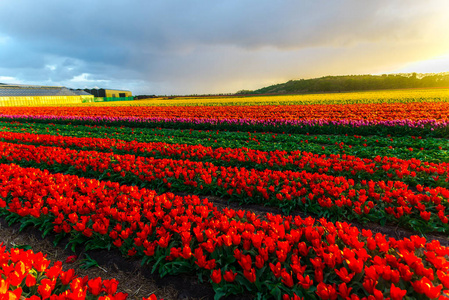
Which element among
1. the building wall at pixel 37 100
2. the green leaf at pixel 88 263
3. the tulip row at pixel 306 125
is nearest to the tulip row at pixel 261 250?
the green leaf at pixel 88 263

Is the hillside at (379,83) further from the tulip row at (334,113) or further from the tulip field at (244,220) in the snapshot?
the tulip field at (244,220)

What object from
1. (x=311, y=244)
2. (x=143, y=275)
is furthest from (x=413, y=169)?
(x=143, y=275)

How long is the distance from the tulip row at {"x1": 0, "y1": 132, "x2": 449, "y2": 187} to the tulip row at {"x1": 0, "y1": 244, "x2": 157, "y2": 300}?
16.7ft

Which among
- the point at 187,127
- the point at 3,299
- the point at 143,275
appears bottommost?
the point at 143,275

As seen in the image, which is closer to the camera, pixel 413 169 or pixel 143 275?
pixel 143 275

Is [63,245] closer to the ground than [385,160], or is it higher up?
closer to the ground

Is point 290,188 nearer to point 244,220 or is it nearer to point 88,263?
point 244,220

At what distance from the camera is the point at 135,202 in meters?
4.22

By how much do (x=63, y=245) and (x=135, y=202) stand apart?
130 centimetres

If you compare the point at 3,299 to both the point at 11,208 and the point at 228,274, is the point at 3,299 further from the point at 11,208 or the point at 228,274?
the point at 11,208

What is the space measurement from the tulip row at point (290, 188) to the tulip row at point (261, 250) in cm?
87

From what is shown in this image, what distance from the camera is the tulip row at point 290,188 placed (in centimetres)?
402

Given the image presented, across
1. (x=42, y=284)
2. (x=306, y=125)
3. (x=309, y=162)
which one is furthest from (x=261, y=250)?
(x=306, y=125)

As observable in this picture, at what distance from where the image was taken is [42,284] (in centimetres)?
239
